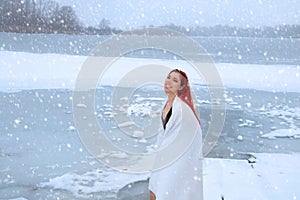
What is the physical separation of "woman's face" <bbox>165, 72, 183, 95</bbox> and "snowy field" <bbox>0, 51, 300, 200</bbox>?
5.97 feet

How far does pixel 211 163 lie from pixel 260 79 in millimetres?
12263

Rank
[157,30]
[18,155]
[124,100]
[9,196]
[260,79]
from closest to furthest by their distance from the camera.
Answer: [157,30]
[9,196]
[18,155]
[124,100]
[260,79]

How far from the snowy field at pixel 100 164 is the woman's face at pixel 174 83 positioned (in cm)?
182

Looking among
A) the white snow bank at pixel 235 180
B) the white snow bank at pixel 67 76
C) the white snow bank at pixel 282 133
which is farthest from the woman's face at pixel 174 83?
the white snow bank at pixel 67 76

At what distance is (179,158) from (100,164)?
3.51 m

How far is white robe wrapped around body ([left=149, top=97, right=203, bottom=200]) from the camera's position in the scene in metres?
2.54

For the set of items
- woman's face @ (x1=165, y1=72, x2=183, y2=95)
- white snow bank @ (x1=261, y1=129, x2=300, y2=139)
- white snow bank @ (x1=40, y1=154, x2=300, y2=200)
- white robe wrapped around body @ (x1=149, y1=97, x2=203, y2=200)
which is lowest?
white snow bank @ (x1=40, y1=154, x2=300, y2=200)

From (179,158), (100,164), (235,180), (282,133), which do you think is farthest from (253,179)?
(282,133)

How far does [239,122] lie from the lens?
29.3 ft

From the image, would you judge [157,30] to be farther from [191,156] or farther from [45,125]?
[45,125]

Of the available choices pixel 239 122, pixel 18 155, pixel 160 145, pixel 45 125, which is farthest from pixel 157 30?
pixel 239 122

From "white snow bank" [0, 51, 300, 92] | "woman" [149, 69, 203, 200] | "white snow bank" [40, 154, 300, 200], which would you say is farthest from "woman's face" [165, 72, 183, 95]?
"white snow bank" [0, 51, 300, 92]

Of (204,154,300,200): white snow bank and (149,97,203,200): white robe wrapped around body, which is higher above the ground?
(149,97,203,200): white robe wrapped around body

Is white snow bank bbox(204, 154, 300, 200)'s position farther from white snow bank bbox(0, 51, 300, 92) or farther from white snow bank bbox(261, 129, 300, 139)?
white snow bank bbox(0, 51, 300, 92)
